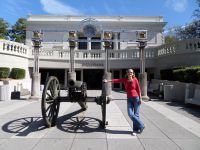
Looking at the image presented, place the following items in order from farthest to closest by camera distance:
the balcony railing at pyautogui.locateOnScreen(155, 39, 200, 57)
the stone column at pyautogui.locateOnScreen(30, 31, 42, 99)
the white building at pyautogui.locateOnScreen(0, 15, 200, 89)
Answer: the white building at pyautogui.locateOnScreen(0, 15, 200, 89)
the balcony railing at pyautogui.locateOnScreen(155, 39, 200, 57)
the stone column at pyautogui.locateOnScreen(30, 31, 42, 99)

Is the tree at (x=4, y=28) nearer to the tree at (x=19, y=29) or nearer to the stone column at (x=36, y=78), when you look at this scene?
the tree at (x=19, y=29)

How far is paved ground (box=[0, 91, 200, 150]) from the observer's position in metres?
5.88

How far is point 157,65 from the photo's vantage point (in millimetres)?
23234

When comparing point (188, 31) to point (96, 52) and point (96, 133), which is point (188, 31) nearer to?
point (96, 52)

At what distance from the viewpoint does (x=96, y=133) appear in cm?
695

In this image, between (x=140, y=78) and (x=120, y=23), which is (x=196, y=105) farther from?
(x=120, y=23)

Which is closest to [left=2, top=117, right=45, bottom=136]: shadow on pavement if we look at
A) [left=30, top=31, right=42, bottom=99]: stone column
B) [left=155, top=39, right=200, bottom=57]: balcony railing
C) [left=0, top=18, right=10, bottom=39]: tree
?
[left=30, top=31, right=42, bottom=99]: stone column

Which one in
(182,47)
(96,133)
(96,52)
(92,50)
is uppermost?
(92,50)

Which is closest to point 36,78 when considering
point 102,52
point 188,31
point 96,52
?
point 96,52

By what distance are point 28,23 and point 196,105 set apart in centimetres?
2314

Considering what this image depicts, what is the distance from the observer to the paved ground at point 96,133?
5879 mm

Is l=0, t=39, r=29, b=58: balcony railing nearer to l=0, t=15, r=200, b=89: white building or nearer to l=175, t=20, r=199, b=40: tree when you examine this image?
l=0, t=15, r=200, b=89: white building

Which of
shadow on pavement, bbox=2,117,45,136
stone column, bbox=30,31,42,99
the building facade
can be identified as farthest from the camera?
the building facade

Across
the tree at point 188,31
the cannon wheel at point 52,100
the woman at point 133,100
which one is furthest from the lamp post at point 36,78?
the tree at point 188,31
